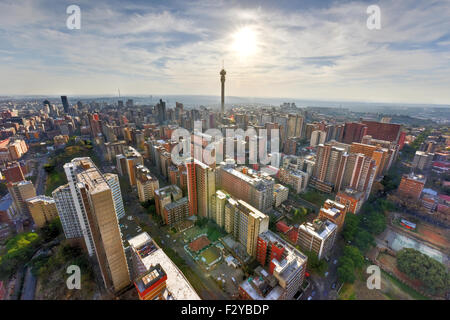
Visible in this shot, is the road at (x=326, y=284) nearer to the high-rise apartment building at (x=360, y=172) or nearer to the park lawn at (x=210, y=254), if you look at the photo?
the park lawn at (x=210, y=254)

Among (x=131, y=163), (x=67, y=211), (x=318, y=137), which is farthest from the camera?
(x=318, y=137)

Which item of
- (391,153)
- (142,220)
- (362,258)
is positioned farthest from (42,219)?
(391,153)

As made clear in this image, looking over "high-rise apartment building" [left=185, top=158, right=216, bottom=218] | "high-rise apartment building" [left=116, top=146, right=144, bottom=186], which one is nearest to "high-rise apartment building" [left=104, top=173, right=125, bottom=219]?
"high-rise apartment building" [left=116, top=146, right=144, bottom=186]

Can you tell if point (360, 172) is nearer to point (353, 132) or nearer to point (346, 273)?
point (346, 273)

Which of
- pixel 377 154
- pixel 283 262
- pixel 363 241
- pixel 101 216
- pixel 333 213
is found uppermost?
pixel 101 216

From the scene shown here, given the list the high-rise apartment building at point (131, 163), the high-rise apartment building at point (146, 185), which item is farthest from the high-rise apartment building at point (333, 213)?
the high-rise apartment building at point (131, 163)

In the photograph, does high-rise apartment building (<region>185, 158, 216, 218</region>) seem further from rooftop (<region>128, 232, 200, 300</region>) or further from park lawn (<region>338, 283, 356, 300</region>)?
park lawn (<region>338, 283, 356, 300</region>)

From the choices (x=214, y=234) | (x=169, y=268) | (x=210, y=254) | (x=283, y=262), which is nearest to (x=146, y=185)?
(x=214, y=234)
